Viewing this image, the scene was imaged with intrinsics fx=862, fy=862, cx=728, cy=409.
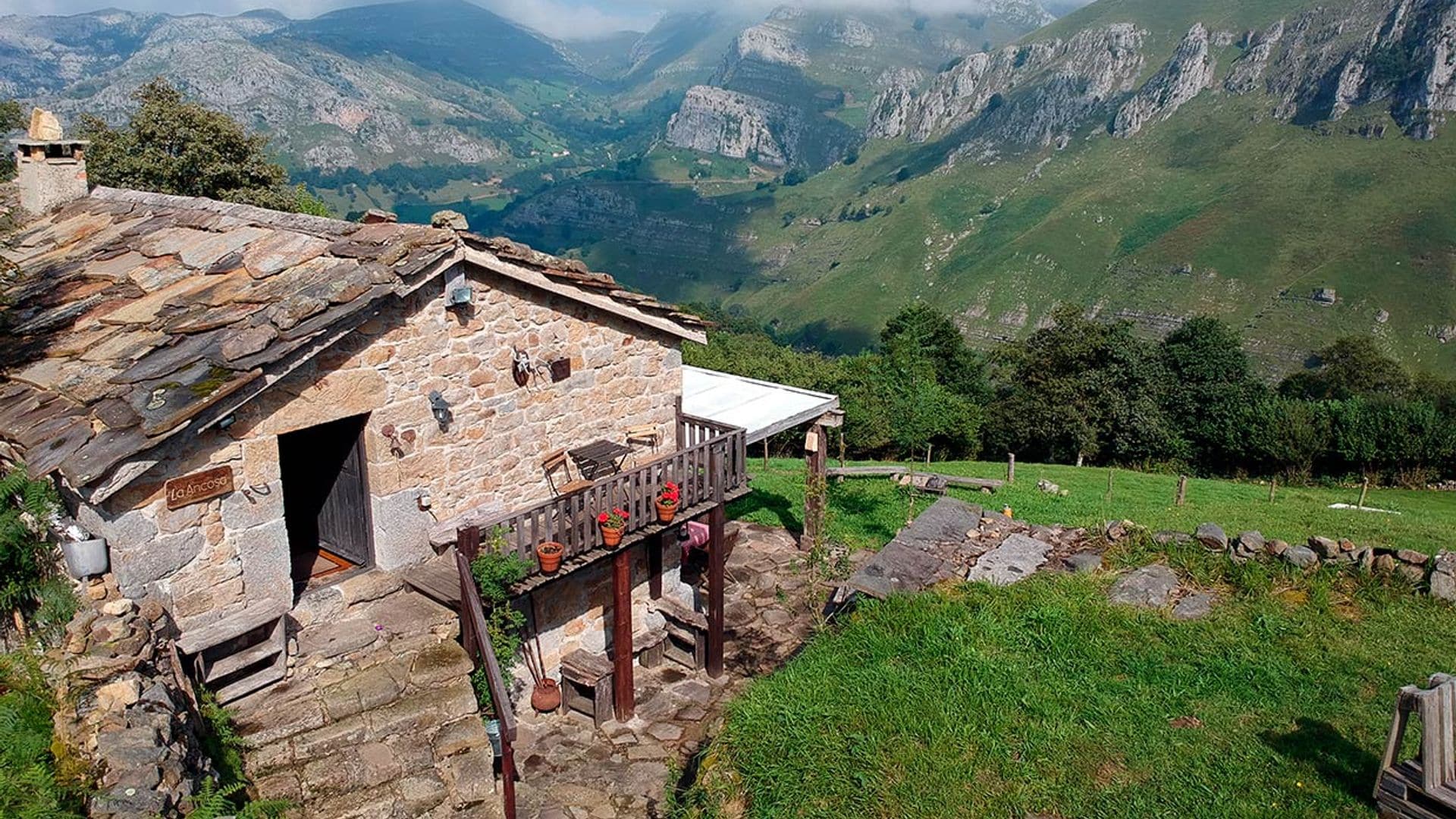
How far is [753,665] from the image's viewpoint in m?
13.4

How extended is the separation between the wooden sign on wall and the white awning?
7063 millimetres

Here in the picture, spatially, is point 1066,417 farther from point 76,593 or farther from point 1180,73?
point 1180,73

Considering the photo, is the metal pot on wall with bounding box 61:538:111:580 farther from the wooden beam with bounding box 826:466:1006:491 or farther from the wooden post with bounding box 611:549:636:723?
the wooden beam with bounding box 826:466:1006:491

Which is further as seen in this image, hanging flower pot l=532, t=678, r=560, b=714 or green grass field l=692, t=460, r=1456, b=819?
hanging flower pot l=532, t=678, r=560, b=714

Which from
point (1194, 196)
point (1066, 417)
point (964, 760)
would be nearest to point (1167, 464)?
point (1066, 417)

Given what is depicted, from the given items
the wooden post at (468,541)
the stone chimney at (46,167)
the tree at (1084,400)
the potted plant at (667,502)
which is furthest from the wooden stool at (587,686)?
the tree at (1084,400)

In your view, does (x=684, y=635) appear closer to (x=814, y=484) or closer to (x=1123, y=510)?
(x=814, y=484)

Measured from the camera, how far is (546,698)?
11336 millimetres

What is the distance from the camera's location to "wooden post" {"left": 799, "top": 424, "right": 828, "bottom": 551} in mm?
16328

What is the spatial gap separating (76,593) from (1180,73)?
195682mm

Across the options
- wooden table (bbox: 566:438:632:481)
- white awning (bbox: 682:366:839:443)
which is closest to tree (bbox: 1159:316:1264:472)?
white awning (bbox: 682:366:839:443)

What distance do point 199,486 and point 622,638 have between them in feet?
18.5

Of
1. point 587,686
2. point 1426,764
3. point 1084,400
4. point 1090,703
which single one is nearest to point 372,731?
point 587,686

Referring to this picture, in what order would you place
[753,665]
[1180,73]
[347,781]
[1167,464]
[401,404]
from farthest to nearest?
[1180,73] < [1167,464] < [753,665] < [401,404] < [347,781]
